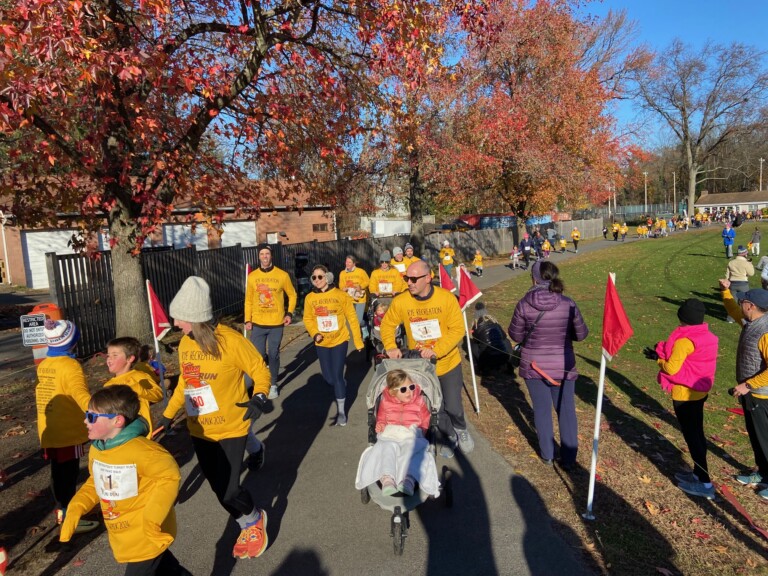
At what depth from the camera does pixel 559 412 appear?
5.08 meters

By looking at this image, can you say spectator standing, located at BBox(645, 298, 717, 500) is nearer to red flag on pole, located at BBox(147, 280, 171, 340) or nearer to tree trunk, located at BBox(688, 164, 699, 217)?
red flag on pole, located at BBox(147, 280, 171, 340)

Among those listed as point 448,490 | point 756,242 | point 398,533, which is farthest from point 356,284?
point 756,242

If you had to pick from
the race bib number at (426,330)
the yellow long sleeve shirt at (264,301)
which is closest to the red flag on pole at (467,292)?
the race bib number at (426,330)

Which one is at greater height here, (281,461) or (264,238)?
(264,238)

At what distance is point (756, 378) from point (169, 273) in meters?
11.6

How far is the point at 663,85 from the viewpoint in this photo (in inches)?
2400

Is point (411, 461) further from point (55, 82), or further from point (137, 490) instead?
point (55, 82)

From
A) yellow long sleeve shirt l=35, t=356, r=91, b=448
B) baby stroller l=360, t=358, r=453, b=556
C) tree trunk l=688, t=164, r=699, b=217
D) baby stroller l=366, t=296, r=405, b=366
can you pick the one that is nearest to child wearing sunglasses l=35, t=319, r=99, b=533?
yellow long sleeve shirt l=35, t=356, r=91, b=448

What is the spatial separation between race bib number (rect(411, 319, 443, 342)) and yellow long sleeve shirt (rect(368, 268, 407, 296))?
463 centimetres

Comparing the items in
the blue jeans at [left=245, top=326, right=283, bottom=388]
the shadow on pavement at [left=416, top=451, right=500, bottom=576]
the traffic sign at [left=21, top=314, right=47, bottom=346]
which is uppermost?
the traffic sign at [left=21, top=314, right=47, bottom=346]

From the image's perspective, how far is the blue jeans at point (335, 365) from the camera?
652cm

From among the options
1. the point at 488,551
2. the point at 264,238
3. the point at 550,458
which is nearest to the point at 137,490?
the point at 488,551

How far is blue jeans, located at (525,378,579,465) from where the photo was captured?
16.4ft

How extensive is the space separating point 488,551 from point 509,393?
417 centimetres
